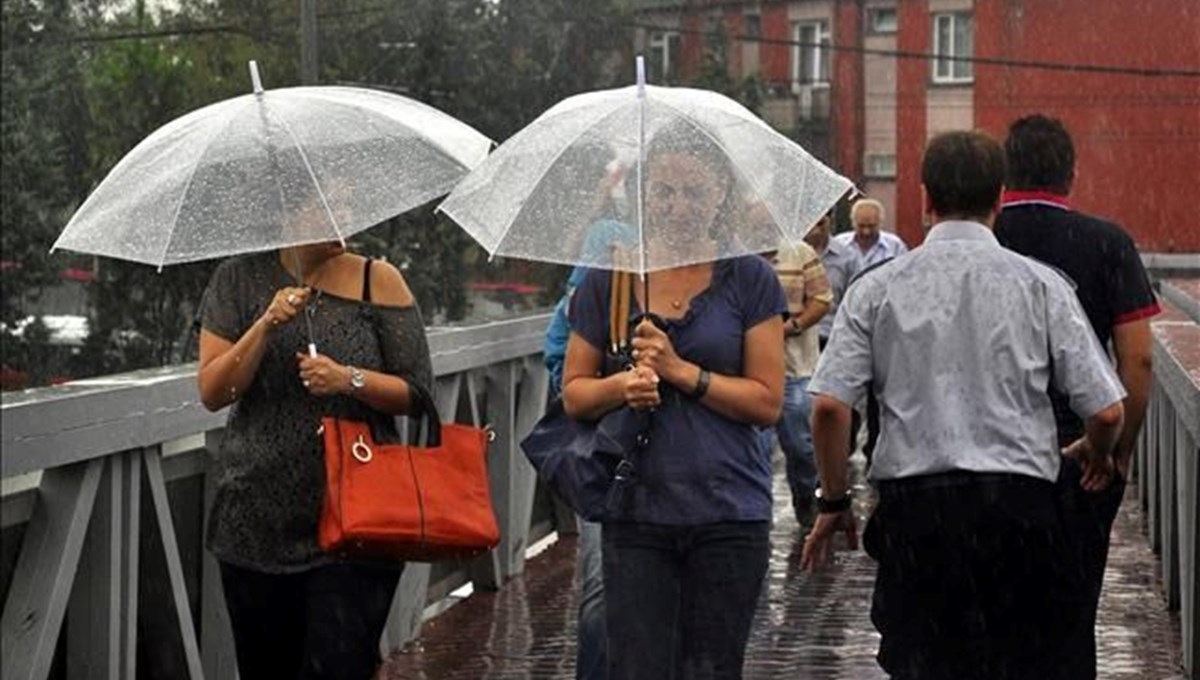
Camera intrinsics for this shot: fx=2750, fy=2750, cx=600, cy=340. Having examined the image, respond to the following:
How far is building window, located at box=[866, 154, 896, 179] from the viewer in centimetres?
5400

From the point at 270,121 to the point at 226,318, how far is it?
1.57ft

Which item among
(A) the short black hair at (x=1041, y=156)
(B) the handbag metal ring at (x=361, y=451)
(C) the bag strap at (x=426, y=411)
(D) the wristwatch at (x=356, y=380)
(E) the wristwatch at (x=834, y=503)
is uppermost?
(A) the short black hair at (x=1041, y=156)

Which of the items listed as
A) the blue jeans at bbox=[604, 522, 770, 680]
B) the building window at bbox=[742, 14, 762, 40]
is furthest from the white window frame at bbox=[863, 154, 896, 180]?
the blue jeans at bbox=[604, 522, 770, 680]

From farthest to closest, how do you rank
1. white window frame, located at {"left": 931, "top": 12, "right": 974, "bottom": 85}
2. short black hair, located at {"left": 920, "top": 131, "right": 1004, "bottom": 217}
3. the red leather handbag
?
1. white window frame, located at {"left": 931, "top": 12, "right": 974, "bottom": 85}
2. the red leather handbag
3. short black hair, located at {"left": 920, "top": 131, "right": 1004, "bottom": 217}

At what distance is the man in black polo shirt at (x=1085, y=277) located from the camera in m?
6.34

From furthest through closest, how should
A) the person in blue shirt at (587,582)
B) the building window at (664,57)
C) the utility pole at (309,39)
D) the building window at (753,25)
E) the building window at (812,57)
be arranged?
the building window at (812,57) → the building window at (753,25) → the building window at (664,57) → the utility pole at (309,39) → the person in blue shirt at (587,582)

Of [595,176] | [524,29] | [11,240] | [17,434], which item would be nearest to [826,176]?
[595,176]

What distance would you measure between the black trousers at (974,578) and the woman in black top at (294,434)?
3.90 ft

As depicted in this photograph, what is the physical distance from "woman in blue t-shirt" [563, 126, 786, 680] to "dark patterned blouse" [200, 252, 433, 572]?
0.51 metres

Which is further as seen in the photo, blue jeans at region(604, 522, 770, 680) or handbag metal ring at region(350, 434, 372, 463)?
handbag metal ring at region(350, 434, 372, 463)

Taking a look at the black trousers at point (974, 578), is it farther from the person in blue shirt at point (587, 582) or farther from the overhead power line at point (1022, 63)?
the overhead power line at point (1022, 63)

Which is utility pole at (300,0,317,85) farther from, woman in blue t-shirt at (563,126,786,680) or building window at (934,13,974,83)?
building window at (934,13,974,83)

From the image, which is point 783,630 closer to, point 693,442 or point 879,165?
point 693,442

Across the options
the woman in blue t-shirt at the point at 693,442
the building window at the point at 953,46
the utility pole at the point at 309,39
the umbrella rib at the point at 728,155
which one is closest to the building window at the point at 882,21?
the building window at the point at 953,46
